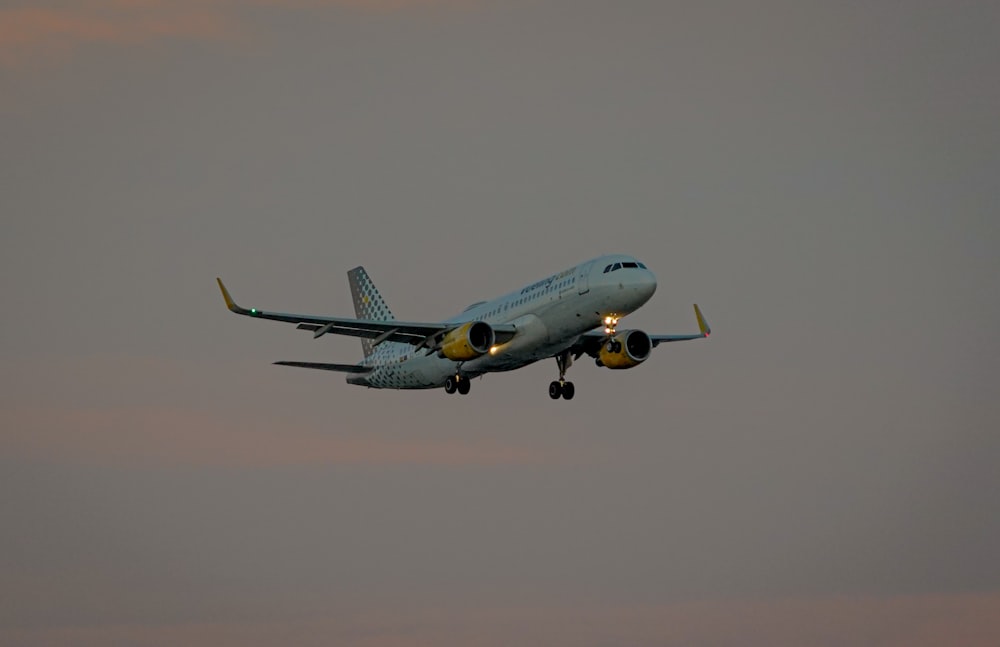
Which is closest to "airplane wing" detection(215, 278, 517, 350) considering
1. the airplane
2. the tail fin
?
the airplane

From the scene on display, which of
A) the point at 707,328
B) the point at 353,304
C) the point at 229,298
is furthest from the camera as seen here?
the point at 353,304

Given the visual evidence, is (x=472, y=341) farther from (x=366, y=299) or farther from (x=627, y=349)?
Answer: (x=366, y=299)

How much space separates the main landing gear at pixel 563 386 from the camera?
285ft

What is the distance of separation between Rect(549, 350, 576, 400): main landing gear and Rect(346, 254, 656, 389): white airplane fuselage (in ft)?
10.7

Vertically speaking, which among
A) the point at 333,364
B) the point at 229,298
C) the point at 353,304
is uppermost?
the point at 353,304

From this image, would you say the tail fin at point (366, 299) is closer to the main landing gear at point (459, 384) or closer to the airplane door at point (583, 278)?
the main landing gear at point (459, 384)

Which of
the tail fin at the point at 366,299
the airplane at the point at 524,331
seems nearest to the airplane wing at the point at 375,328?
the airplane at the point at 524,331

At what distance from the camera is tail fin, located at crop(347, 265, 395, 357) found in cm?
10219

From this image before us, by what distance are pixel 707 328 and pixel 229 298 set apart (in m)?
25.3

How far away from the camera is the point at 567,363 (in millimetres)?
87250

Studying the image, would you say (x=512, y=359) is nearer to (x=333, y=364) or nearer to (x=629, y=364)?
(x=629, y=364)

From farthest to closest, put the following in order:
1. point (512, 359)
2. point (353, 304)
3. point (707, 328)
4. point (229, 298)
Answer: point (353, 304), point (707, 328), point (512, 359), point (229, 298)

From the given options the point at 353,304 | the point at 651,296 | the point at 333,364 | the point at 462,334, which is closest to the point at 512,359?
the point at 462,334

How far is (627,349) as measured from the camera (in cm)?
8450
